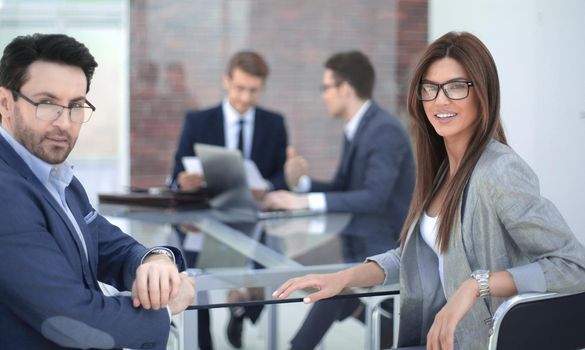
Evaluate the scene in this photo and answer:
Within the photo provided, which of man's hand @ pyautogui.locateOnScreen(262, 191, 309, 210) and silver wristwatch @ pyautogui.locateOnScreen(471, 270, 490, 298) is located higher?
silver wristwatch @ pyautogui.locateOnScreen(471, 270, 490, 298)

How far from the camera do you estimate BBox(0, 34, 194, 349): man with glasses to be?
1583 millimetres

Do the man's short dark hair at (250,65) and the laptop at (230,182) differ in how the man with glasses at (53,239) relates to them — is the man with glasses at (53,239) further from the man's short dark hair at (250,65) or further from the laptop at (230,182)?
the man's short dark hair at (250,65)

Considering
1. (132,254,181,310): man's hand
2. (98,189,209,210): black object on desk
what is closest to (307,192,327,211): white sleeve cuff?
(98,189,209,210): black object on desk

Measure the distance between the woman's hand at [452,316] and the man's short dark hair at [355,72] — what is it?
2564 mm

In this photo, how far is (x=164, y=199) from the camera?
416 centimetres

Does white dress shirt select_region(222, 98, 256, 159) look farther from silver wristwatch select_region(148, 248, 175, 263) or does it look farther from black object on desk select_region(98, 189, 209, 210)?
silver wristwatch select_region(148, 248, 175, 263)

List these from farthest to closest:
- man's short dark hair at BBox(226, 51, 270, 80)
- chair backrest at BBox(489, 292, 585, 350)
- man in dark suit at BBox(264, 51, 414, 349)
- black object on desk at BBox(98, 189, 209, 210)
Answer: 1. man's short dark hair at BBox(226, 51, 270, 80)
2. black object on desk at BBox(98, 189, 209, 210)
3. man in dark suit at BBox(264, 51, 414, 349)
4. chair backrest at BBox(489, 292, 585, 350)

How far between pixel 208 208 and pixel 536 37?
1.86 m

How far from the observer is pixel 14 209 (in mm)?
1587

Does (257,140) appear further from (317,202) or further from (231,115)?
(317,202)

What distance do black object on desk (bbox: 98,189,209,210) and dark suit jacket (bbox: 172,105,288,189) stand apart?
1.98ft

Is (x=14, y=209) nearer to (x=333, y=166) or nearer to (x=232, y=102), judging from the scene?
(x=232, y=102)

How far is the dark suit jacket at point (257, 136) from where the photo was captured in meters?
4.91

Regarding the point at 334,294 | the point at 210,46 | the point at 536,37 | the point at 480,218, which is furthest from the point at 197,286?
the point at 210,46
